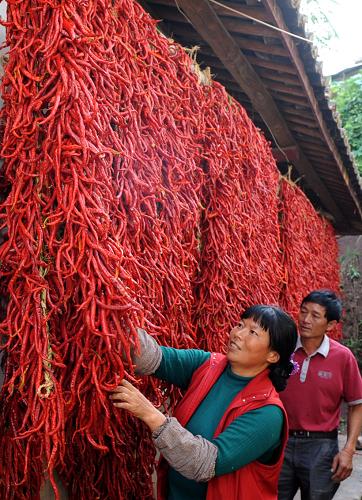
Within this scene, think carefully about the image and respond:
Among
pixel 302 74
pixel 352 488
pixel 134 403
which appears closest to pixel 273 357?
pixel 134 403

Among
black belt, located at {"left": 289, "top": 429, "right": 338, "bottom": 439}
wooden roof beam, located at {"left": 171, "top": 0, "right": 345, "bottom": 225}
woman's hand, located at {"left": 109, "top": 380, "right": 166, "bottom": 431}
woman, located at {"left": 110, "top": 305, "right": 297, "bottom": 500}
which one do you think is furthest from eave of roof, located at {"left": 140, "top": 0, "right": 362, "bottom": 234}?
black belt, located at {"left": 289, "top": 429, "right": 338, "bottom": 439}

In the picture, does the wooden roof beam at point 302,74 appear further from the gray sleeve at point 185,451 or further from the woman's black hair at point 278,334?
the gray sleeve at point 185,451

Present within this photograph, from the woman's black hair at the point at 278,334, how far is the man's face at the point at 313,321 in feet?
3.63

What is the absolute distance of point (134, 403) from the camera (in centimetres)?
148

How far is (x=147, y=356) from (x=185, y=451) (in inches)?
12.4

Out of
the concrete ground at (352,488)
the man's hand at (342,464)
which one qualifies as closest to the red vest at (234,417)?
the man's hand at (342,464)

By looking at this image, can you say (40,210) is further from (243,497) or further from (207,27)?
(207,27)

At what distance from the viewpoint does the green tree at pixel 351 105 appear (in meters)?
10.5

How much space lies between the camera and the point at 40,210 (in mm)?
1389

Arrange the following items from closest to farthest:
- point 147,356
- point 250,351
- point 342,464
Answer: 1. point 147,356
2. point 250,351
3. point 342,464

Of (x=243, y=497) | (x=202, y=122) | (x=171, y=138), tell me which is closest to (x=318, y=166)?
(x=202, y=122)

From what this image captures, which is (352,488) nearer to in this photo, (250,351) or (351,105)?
(250,351)

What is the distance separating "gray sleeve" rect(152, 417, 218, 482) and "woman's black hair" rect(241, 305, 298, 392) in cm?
47

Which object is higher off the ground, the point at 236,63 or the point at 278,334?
the point at 236,63
